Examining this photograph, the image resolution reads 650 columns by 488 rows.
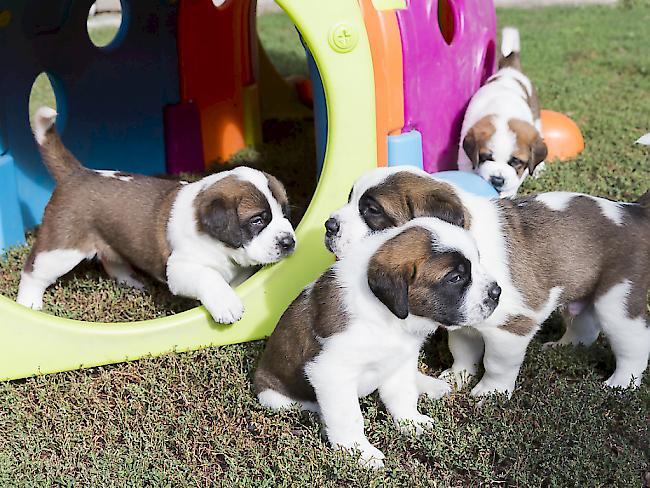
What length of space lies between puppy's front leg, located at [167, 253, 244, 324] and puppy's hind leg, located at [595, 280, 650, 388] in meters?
1.94

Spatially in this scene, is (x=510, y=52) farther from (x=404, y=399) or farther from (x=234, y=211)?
(x=404, y=399)

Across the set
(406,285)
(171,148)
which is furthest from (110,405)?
(171,148)

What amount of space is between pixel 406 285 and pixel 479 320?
1.37 ft

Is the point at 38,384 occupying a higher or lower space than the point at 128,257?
lower

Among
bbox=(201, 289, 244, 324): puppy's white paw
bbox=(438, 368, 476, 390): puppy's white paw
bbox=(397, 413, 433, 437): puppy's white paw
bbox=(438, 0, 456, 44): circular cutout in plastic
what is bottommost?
bbox=(438, 368, 476, 390): puppy's white paw

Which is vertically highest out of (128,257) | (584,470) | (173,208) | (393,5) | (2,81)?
(393,5)

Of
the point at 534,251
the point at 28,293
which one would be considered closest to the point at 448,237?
the point at 534,251

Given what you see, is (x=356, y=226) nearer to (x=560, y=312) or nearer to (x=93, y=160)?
(x=560, y=312)

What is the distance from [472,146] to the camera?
629cm

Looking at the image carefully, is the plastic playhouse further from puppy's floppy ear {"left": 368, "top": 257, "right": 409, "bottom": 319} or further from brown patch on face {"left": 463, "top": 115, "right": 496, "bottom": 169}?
puppy's floppy ear {"left": 368, "top": 257, "right": 409, "bottom": 319}

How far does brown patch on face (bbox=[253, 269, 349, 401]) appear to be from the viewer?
3.83 meters

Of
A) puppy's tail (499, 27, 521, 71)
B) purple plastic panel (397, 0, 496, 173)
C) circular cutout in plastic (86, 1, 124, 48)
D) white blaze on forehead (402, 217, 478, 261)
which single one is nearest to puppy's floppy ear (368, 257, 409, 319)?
white blaze on forehead (402, 217, 478, 261)

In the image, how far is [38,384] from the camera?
4707 millimetres

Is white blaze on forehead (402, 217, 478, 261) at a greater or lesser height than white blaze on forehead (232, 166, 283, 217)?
greater
